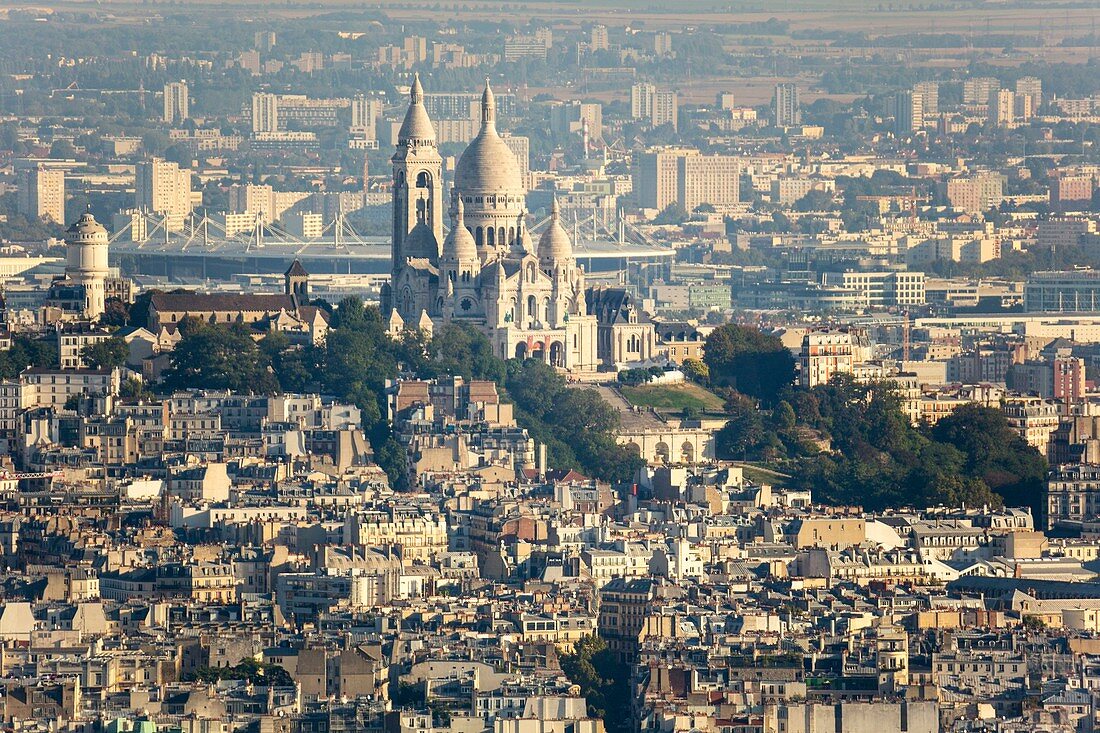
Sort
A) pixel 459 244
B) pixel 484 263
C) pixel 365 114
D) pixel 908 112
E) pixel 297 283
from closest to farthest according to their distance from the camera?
pixel 297 283, pixel 459 244, pixel 484 263, pixel 908 112, pixel 365 114

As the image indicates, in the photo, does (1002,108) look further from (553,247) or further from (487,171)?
(553,247)

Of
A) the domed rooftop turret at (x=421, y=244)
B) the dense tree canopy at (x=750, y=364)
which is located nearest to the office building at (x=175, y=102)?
the domed rooftop turret at (x=421, y=244)

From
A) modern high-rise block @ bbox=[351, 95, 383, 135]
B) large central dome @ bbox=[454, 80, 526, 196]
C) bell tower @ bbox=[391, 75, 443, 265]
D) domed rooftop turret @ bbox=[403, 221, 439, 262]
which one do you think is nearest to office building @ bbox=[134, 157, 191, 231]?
modern high-rise block @ bbox=[351, 95, 383, 135]

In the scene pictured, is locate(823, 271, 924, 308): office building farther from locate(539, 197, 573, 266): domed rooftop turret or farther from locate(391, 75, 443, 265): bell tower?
locate(539, 197, 573, 266): domed rooftop turret

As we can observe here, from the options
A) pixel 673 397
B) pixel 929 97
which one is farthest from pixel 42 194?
pixel 673 397

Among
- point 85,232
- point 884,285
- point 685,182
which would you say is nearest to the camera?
point 85,232

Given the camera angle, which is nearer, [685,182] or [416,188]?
[416,188]

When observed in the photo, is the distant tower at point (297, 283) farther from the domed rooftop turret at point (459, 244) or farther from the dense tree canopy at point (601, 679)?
the dense tree canopy at point (601, 679)

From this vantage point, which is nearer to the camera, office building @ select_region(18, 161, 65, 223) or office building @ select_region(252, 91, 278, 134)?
office building @ select_region(18, 161, 65, 223)
